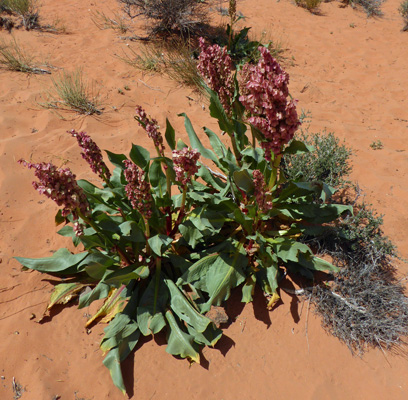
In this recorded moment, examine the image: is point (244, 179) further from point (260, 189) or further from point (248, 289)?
point (248, 289)

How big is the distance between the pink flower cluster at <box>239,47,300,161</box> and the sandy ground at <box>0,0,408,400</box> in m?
1.44

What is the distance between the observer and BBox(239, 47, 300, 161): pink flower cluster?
1657 millimetres

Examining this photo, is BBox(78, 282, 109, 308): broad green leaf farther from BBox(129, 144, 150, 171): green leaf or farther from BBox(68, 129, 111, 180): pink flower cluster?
BBox(129, 144, 150, 171): green leaf

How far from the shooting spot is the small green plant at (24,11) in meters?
6.64

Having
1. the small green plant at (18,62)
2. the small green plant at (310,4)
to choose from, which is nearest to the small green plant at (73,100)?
the small green plant at (18,62)

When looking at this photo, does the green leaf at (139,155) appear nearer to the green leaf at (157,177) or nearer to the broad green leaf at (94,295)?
the green leaf at (157,177)

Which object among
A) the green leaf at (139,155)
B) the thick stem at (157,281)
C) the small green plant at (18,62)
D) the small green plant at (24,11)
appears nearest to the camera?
the thick stem at (157,281)

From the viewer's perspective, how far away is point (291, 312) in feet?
8.20

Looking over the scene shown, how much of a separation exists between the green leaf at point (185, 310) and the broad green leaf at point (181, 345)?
0.08 meters

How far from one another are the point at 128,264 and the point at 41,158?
201 centimetres

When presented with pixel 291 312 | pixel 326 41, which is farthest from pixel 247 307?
pixel 326 41

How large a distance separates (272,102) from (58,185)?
1.21 metres

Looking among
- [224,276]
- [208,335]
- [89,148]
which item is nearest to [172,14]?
[89,148]

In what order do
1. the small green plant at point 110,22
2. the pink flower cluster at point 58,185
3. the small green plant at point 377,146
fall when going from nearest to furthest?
the pink flower cluster at point 58,185, the small green plant at point 377,146, the small green plant at point 110,22
